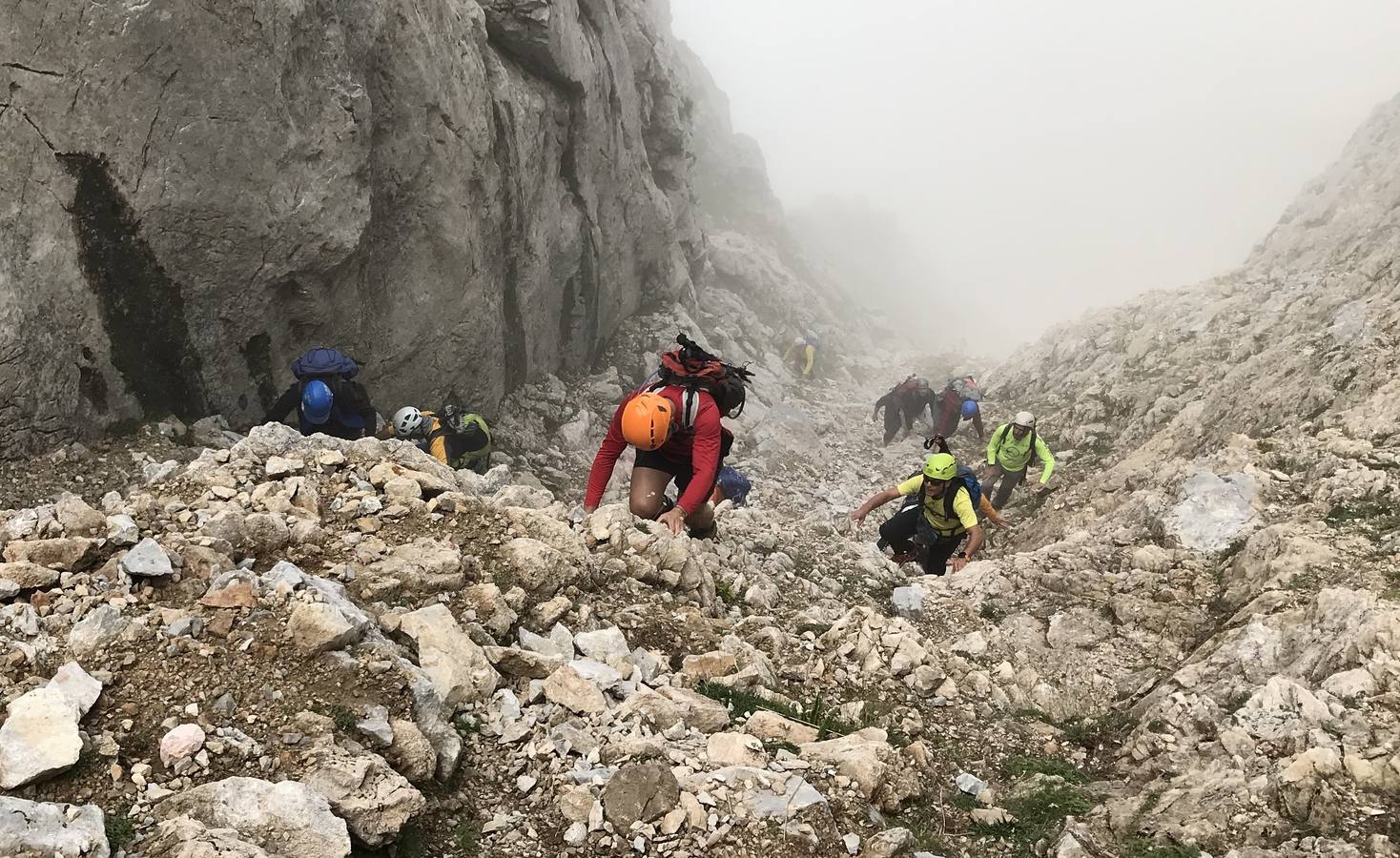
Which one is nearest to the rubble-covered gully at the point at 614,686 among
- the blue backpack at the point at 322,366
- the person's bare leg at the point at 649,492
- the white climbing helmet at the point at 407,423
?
the person's bare leg at the point at 649,492

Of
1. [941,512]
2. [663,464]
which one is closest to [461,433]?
[663,464]

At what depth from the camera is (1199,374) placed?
17.6m

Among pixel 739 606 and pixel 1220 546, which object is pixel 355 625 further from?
pixel 1220 546

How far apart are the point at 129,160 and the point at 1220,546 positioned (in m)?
14.3

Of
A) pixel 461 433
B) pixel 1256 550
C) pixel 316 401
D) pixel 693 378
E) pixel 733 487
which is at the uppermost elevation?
pixel 1256 550

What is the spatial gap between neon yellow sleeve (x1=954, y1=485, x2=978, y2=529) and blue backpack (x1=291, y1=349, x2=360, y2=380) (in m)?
8.53

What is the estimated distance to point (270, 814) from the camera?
3.06 m

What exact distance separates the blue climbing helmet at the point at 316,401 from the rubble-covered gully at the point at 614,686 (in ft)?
10.5

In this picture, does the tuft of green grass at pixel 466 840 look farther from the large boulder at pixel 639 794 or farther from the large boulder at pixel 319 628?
the large boulder at pixel 319 628

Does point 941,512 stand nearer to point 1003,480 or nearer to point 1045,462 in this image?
point 1045,462

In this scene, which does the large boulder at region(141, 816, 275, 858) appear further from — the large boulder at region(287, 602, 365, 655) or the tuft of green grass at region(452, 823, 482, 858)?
the large boulder at region(287, 602, 365, 655)

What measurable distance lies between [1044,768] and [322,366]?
9609 mm

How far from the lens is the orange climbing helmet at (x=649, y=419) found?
7.81 meters

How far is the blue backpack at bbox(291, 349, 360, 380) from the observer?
1036 cm
